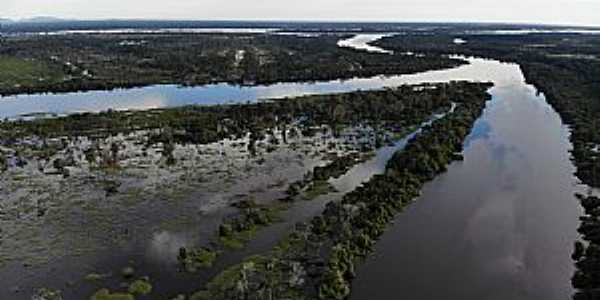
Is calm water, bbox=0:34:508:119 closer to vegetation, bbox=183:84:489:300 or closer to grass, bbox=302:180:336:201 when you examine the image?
grass, bbox=302:180:336:201

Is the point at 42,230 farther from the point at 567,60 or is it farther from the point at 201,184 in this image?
the point at 567,60

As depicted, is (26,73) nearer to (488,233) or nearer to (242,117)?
(242,117)

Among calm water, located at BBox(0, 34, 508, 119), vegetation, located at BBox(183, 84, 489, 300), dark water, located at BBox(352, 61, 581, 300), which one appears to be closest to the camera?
vegetation, located at BBox(183, 84, 489, 300)

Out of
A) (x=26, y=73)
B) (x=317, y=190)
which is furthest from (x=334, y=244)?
(x=26, y=73)

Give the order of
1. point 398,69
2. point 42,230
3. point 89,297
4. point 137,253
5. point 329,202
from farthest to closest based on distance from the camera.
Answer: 1. point 398,69
2. point 329,202
3. point 42,230
4. point 137,253
5. point 89,297

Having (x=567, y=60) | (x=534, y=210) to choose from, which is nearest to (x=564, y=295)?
(x=534, y=210)

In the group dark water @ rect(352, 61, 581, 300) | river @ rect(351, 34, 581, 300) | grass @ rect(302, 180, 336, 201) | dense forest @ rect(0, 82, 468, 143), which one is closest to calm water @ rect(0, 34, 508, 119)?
dense forest @ rect(0, 82, 468, 143)
